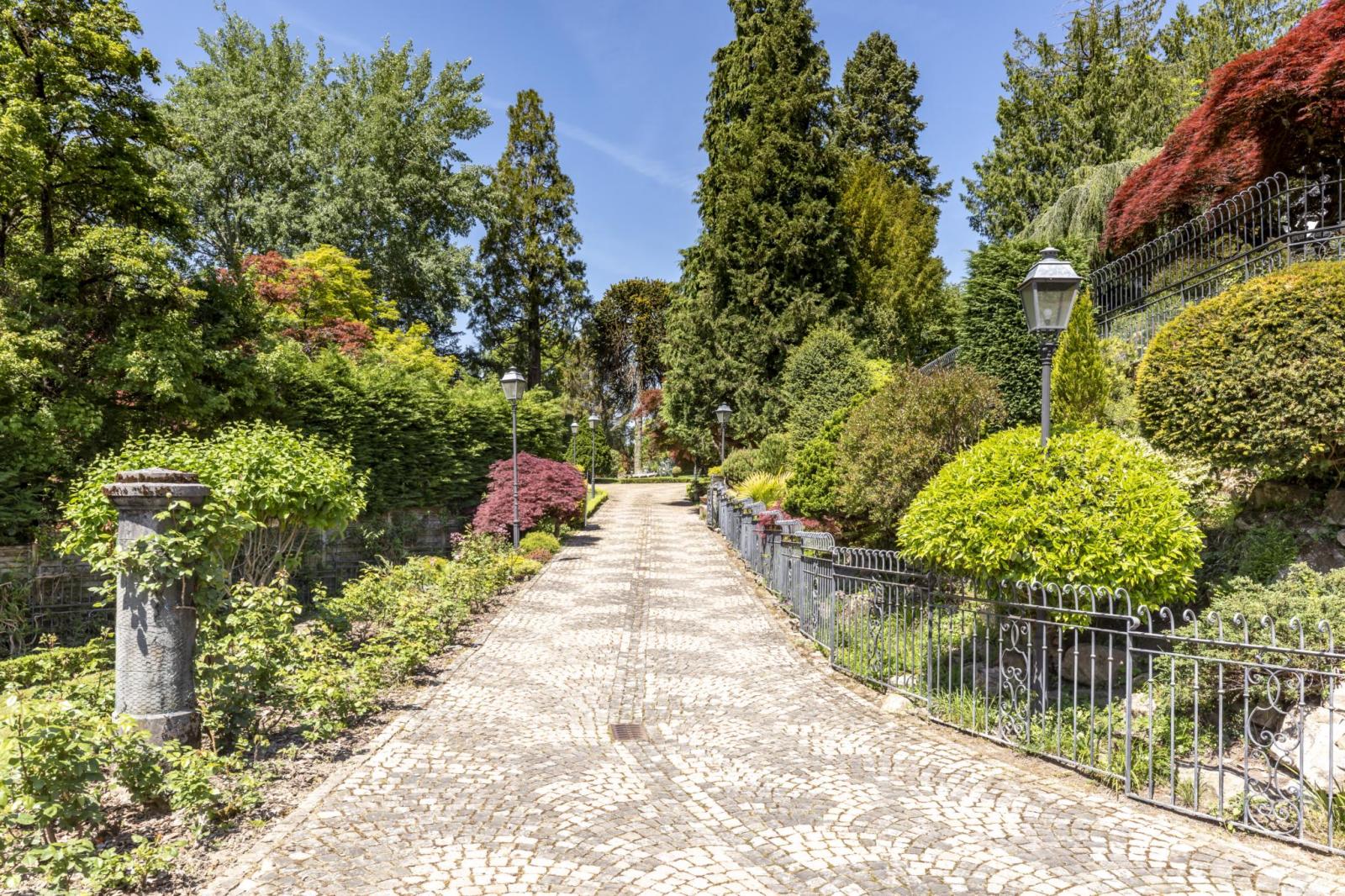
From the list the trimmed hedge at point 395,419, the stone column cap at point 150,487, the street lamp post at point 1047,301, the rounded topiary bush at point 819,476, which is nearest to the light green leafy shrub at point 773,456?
the rounded topiary bush at point 819,476

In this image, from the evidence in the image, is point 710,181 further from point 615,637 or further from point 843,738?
point 843,738

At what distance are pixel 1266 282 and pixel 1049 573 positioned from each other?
3.34m

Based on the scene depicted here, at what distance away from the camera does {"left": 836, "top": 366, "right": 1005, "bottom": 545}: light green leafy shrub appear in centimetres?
873

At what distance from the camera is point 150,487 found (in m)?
4.40

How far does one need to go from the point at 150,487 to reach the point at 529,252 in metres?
28.4

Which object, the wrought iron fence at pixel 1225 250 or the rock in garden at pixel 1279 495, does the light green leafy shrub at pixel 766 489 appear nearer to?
the wrought iron fence at pixel 1225 250

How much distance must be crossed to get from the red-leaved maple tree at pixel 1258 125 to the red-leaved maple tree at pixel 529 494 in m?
14.0

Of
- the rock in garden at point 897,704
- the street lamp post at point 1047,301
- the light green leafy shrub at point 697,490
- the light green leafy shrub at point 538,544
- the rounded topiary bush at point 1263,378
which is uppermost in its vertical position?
the street lamp post at point 1047,301

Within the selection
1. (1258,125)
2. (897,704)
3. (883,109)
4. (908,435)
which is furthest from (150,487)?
(883,109)

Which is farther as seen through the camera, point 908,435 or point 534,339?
point 534,339

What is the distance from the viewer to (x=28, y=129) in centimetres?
945

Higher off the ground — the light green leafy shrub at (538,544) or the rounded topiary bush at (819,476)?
the rounded topiary bush at (819,476)

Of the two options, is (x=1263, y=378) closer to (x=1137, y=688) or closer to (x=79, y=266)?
(x=1137, y=688)

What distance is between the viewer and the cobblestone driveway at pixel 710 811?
337 centimetres
